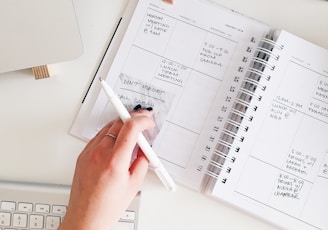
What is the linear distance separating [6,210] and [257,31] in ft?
1.41

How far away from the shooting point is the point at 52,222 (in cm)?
66

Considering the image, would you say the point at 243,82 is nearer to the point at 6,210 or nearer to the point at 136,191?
the point at 136,191

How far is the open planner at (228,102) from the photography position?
0.67 meters

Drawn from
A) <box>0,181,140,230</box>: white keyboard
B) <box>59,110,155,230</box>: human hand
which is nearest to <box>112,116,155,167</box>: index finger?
<box>59,110,155,230</box>: human hand

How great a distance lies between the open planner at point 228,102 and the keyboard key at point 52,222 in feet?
0.39

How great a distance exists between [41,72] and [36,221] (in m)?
0.21

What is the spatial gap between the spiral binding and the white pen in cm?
6

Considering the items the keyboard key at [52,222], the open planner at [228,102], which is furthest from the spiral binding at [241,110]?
the keyboard key at [52,222]

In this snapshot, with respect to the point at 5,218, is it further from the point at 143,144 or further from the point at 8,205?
the point at 143,144

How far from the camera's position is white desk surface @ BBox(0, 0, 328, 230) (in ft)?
2.25

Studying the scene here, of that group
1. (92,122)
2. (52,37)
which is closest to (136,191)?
(92,122)

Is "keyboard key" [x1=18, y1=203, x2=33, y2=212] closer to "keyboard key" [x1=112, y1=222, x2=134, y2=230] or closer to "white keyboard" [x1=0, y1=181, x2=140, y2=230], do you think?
"white keyboard" [x1=0, y1=181, x2=140, y2=230]

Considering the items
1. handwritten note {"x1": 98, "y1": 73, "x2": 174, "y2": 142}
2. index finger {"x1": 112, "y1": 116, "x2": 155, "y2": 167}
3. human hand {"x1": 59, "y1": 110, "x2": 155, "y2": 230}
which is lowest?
human hand {"x1": 59, "y1": 110, "x2": 155, "y2": 230}

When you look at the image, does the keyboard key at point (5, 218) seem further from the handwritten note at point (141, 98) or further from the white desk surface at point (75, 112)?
the handwritten note at point (141, 98)
